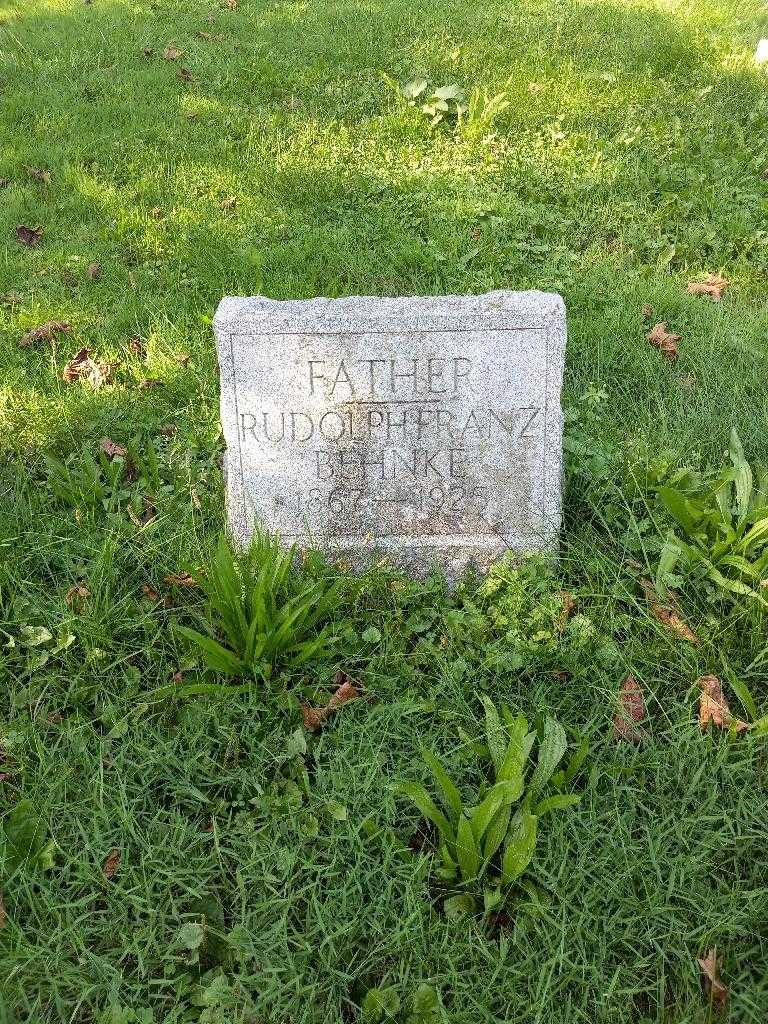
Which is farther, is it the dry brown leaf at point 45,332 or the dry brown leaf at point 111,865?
the dry brown leaf at point 45,332

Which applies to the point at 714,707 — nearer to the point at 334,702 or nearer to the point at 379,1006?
the point at 334,702

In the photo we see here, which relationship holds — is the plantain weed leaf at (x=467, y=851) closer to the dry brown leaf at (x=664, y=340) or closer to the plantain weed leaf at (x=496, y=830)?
the plantain weed leaf at (x=496, y=830)

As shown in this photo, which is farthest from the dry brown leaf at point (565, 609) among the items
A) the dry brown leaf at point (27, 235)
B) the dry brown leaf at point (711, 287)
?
the dry brown leaf at point (27, 235)

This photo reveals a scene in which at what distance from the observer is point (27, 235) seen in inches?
183

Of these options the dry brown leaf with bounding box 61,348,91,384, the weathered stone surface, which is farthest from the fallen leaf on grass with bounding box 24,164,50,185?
the weathered stone surface

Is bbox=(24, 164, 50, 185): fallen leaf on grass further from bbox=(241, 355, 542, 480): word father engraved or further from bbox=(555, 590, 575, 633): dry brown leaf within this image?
bbox=(555, 590, 575, 633): dry brown leaf

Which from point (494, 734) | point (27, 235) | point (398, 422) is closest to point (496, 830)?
point (494, 734)

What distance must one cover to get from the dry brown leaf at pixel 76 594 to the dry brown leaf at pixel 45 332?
1.71 meters

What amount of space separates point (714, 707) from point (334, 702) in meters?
1.11

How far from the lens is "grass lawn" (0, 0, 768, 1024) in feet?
6.13

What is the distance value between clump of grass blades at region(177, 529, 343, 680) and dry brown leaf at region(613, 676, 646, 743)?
0.88 m

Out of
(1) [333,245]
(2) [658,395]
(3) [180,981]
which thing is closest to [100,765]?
(3) [180,981]

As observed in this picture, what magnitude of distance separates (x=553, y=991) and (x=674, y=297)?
3287 millimetres

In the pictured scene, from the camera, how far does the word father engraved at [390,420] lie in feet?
8.69
